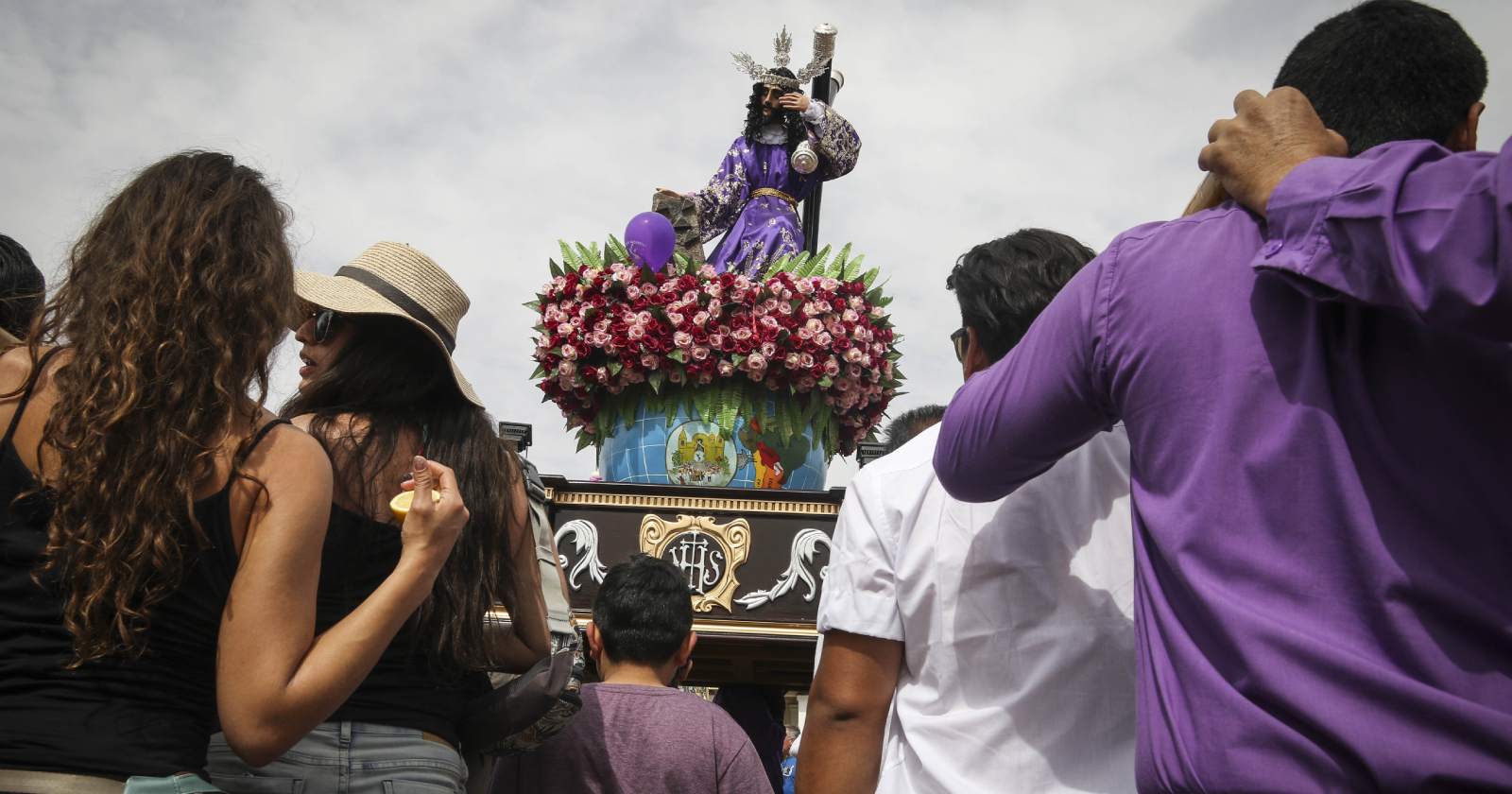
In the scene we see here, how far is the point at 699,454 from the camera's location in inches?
176

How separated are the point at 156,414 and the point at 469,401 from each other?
76cm

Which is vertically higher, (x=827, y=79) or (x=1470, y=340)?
(x=827, y=79)

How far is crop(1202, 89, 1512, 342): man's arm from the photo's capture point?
41.0 inches

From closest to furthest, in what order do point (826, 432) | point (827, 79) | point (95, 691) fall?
1. point (95, 691)
2. point (826, 432)
3. point (827, 79)

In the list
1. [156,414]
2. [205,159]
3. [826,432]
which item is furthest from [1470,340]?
[826,432]

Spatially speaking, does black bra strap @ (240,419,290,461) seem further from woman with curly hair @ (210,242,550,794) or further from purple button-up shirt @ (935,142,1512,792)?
purple button-up shirt @ (935,142,1512,792)

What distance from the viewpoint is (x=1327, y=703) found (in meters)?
1.11

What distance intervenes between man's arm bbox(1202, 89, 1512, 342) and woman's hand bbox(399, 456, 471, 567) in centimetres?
108

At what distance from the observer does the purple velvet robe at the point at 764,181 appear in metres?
5.77

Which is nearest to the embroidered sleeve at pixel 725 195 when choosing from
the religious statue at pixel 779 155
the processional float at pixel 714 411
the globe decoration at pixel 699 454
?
the religious statue at pixel 779 155

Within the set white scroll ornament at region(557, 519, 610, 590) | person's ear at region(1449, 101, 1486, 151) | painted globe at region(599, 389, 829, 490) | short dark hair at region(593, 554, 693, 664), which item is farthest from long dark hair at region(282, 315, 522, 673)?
painted globe at region(599, 389, 829, 490)

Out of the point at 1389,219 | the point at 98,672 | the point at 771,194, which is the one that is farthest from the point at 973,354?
the point at 771,194

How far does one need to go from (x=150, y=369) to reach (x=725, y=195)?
4542mm

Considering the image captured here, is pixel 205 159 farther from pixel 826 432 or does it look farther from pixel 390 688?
pixel 826 432
